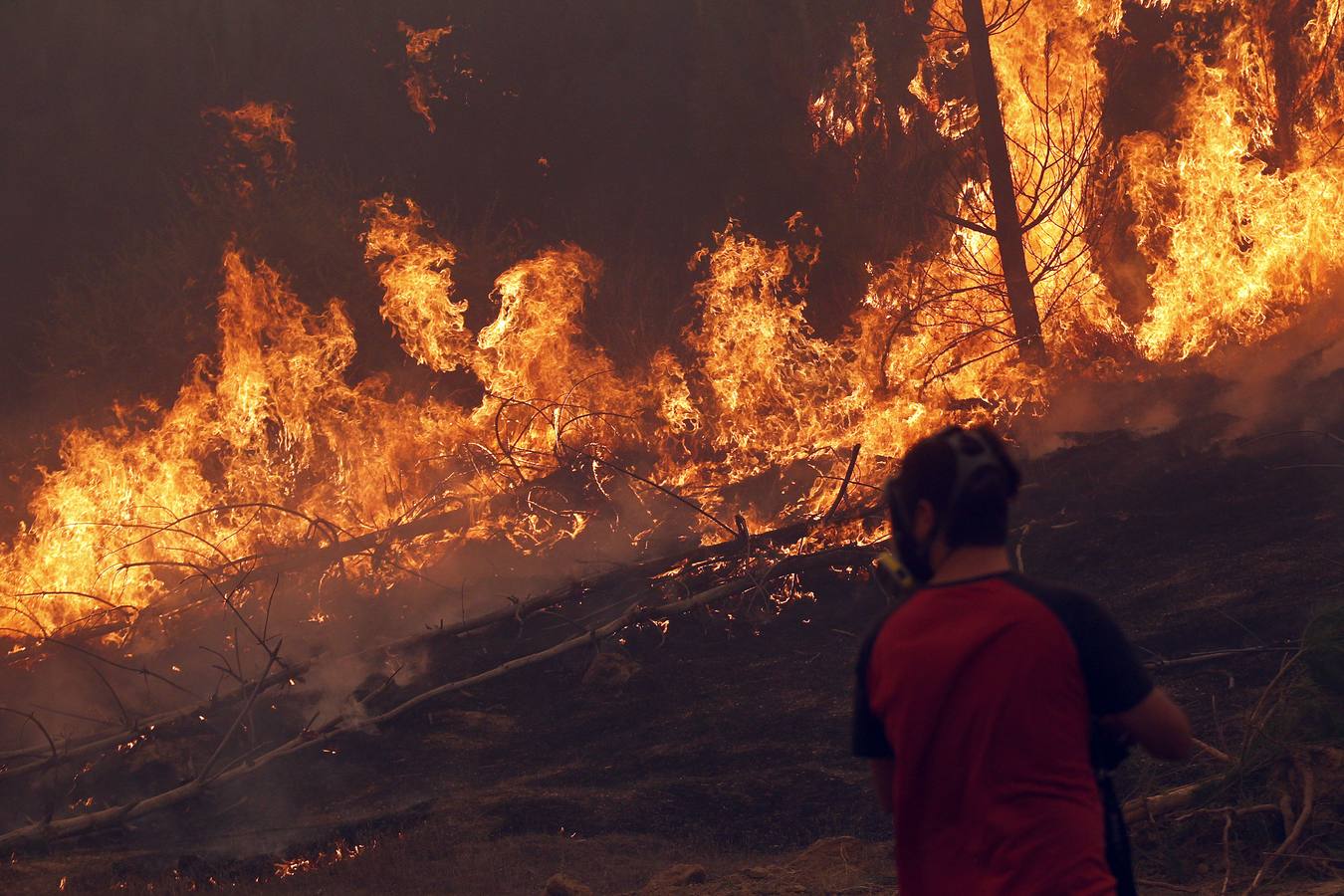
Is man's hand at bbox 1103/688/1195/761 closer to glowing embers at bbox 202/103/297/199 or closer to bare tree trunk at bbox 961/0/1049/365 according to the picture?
bare tree trunk at bbox 961/0/1049/365

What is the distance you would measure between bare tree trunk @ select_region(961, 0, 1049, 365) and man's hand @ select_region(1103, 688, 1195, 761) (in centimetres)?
1185

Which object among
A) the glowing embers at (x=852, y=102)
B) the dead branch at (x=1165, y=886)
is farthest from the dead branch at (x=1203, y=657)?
the glowing embers at (x=852, y=102)

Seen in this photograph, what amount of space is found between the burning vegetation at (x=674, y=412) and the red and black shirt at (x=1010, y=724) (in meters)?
7.80

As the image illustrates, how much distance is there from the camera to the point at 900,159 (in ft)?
61.1

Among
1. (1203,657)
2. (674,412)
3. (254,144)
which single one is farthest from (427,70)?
(1203,657)

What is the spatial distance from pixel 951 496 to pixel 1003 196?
12152mm

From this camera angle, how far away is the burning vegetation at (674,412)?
11102mm

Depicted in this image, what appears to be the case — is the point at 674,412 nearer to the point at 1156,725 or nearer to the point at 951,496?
the point at 951,496

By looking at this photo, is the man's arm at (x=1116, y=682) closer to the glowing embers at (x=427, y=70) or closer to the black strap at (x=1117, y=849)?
the black strap at (x=1117, y=849)

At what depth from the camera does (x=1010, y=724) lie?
2.06 m

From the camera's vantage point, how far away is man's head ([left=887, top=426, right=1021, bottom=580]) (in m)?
2.18

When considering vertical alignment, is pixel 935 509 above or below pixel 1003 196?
below

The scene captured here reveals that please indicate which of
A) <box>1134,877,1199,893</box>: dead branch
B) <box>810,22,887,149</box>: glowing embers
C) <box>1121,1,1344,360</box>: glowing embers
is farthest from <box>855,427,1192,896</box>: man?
<box>810,22,887,149</box>: glowing embers

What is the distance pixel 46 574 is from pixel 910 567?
13.2m
